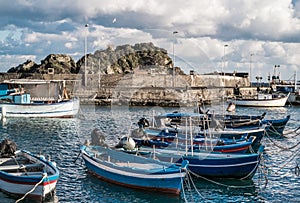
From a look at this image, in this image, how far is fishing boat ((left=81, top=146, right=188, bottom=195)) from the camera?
18.5 meters

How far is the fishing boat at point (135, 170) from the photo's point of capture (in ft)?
60.6

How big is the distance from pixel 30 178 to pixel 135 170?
4778mm

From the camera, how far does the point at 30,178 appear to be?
17109mm

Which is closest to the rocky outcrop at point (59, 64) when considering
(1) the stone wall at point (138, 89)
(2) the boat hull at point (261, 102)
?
(1) the stone wall at point (138, 89)

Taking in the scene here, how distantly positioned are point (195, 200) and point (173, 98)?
5395 centimetres

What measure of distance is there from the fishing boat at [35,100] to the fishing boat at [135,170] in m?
28.5

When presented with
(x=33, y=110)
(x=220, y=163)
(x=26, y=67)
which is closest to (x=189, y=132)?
(x=220, y=163)

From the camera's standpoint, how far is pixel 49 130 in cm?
4019

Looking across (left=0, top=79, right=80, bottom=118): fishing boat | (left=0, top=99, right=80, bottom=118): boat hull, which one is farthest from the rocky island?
(left=0, top=99, right=80, bottom=118): boat hull

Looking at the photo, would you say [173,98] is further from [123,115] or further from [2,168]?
[2,168]

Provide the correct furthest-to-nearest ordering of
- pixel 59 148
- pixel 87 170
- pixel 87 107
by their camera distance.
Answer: pixel 87 107, pixel 59 148, pixel 87 170

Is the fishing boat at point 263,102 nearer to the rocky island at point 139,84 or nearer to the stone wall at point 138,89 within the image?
the stone wall at point 138,89

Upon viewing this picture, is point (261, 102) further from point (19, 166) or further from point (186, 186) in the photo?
point (19, 166)

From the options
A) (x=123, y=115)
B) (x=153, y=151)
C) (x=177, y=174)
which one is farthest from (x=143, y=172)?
(x=123, y=115)
